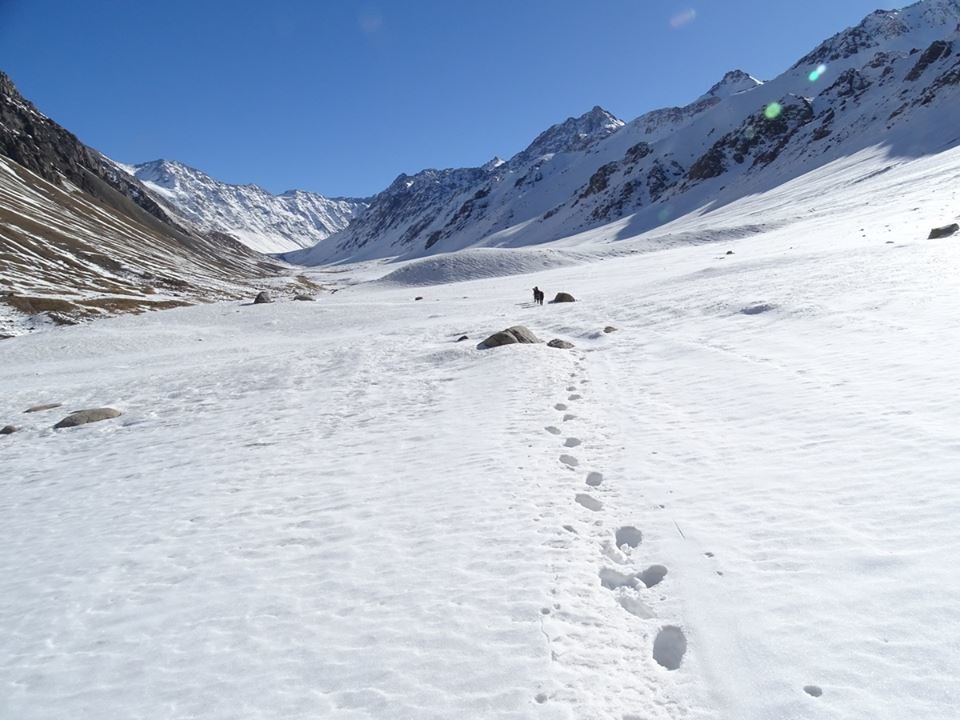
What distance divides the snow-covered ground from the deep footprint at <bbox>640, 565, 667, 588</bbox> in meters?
0.12

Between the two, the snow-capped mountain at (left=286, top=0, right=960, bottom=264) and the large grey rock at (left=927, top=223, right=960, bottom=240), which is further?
the snow-capped mountain at (left=286, top=0, right=960, bottom=264)

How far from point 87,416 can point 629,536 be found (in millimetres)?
17877

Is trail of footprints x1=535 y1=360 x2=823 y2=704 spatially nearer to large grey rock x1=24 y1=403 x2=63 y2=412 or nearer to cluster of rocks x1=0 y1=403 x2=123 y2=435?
cluster of rocks x1=0 y1=403 x2=123 y2=435

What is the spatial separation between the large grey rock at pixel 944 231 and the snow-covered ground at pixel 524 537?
11.3 m

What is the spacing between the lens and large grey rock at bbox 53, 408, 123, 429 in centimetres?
1748

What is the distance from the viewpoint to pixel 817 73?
600 feet

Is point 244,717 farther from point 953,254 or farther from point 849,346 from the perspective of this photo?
point 953,254

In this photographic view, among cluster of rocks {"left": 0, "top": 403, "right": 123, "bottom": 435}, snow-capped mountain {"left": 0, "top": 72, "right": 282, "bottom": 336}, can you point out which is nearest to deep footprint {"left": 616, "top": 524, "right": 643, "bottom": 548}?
cluster of rocks {"left": 0, "top": 403, "right": 123, "bottom": 435}

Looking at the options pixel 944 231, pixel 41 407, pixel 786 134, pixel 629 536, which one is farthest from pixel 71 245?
pixel 786 134

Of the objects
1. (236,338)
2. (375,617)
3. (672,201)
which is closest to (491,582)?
(375,617)

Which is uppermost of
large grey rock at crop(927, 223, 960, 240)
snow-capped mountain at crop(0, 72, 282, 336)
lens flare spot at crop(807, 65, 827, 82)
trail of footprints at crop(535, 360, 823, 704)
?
lens flare spot at crop(807, 65, 827, 82)

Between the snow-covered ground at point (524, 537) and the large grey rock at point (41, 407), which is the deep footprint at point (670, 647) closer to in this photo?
the snow-covered ground at point (524, 537)

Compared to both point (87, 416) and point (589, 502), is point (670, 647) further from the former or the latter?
point (87, 416)

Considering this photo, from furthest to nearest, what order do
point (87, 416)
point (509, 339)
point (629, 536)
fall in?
point (509, 339), point (87, 416), point (629, 536)
